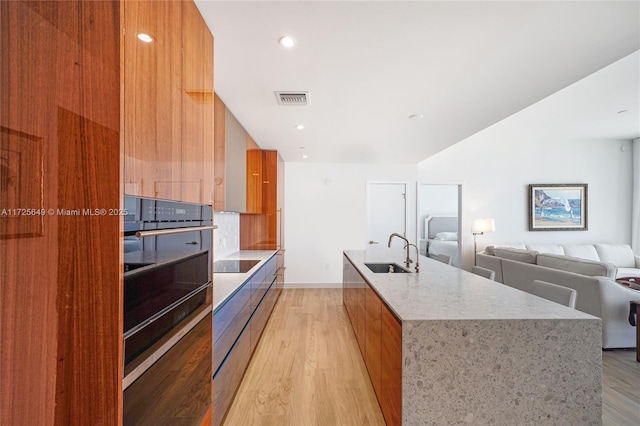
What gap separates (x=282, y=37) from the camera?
157cm

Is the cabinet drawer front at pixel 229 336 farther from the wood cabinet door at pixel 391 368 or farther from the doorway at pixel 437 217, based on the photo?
the doorway at pixel 437 217

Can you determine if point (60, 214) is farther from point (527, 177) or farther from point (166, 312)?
point (527, 177)

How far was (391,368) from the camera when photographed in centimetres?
156

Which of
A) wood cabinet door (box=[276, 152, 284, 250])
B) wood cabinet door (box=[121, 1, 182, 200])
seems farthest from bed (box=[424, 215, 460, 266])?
wood cabinet door (box=[121, 1, 182, 200])

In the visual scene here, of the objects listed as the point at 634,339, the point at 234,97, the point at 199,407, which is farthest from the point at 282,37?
the point at 634,339

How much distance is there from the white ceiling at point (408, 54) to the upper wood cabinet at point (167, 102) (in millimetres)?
290

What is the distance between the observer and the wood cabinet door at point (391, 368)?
1.41 meters

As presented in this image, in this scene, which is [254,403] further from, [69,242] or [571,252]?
[571,252]

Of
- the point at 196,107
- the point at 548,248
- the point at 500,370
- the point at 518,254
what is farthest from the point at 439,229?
the point at 196,107

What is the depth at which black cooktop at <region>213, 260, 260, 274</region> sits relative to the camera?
2654 millimetres

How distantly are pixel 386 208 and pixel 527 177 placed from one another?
310 centimetres

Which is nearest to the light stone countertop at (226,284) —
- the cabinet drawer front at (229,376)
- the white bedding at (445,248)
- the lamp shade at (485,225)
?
the cabinet drawer front at (229,376)

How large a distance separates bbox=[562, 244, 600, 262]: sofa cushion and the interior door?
315cm

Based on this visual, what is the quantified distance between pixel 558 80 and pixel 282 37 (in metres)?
2.10
